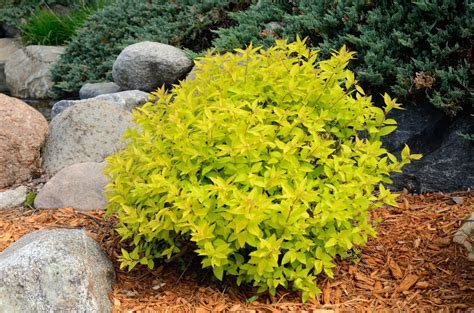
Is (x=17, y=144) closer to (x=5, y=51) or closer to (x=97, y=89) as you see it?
(x=97, y=89)

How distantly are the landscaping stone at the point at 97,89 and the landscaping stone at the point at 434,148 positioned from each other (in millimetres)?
4134

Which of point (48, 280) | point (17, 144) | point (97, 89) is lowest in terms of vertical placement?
point (97, 89)

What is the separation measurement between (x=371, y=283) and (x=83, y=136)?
2.92 m

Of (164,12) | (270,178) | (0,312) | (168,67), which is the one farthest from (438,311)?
(164,12)

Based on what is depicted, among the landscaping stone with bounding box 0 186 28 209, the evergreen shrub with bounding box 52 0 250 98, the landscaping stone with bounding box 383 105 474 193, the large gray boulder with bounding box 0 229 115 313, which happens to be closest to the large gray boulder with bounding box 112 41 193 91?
the evergreen shrub with bounding box 52 0 250 98

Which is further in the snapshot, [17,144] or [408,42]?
[17,144]

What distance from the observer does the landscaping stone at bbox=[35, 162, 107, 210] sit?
14.1ft

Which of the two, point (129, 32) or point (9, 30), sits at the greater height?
point (129, 32)

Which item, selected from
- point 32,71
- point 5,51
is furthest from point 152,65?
point 5,51

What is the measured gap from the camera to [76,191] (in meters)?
4.34

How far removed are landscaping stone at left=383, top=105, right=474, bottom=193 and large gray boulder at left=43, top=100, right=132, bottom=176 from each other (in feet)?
7.65

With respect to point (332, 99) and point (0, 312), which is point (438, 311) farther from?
point (0, 312)

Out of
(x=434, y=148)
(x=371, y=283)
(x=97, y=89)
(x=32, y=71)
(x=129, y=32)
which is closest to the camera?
(x=371, y=283)

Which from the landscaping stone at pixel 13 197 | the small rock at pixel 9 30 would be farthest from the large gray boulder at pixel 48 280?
the small rock at pixel 9 30
